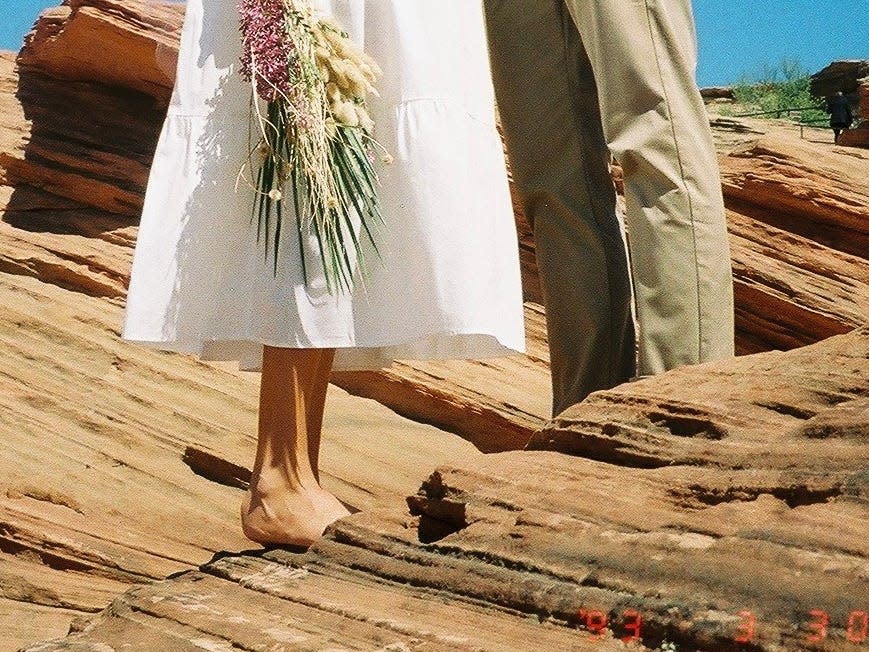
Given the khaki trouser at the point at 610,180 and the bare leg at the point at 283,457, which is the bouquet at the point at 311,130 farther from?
the khaki trouser at the point at 610,180

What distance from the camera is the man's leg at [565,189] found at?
10.6 ft

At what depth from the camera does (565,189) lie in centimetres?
331

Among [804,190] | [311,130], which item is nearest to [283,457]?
[311,130]

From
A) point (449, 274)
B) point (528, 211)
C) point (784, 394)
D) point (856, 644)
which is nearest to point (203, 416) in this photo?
point (528, 211)

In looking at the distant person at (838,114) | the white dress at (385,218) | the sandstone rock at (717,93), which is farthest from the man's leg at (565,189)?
the sandstone rock at (717,93)

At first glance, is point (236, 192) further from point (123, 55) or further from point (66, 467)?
point (123, 55)

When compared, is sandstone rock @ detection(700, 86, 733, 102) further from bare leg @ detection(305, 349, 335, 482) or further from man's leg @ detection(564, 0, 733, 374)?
bare leg @ detection(305, 349, 335, 482)

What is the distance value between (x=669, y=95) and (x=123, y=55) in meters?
4.49

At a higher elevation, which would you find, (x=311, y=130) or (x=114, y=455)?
(x=311, y=130)

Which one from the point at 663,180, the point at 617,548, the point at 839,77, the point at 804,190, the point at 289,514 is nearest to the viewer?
the point at 617,548

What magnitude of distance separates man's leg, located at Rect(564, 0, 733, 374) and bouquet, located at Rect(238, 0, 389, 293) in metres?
0.71

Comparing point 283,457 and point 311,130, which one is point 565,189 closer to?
point 311,130

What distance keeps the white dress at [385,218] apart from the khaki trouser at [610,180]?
0.42m

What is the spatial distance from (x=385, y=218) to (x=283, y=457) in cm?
60
